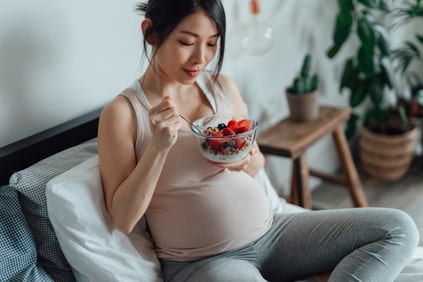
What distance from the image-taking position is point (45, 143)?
57.1 inches

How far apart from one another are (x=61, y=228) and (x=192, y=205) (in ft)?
1.05

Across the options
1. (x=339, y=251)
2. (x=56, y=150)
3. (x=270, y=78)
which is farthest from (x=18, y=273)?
(x=270, y=78)

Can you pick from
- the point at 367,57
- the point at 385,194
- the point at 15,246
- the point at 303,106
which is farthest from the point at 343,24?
the point at 15,246

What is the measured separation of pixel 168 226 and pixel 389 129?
1.71 metres

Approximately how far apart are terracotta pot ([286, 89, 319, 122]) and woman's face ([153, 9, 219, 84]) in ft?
2.89

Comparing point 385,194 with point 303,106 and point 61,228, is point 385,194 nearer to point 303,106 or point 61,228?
point 303,106

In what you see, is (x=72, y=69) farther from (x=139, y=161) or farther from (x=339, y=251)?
(x=339, y=251)

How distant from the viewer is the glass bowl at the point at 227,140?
50.4 inches

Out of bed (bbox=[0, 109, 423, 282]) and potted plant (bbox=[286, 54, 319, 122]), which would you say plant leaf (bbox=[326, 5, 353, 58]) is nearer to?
potted plant (bbox=[286, 54, 319, 122])

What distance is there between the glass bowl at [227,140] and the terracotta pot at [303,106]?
0.86m

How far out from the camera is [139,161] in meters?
1.28

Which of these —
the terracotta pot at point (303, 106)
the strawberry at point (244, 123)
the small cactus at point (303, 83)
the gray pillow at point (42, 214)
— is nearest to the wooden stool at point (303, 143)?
the terracotta pot at point (303, 106)

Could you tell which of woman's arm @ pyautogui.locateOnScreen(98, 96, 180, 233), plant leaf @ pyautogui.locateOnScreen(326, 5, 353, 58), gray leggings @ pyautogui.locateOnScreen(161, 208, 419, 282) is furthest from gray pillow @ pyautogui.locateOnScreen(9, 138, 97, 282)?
plant leaf @ pyautogui.locateOnScreen(326, 5, 353, 58)

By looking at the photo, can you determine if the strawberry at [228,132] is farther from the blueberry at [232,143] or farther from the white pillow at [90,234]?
the white pillow at [90,234]
